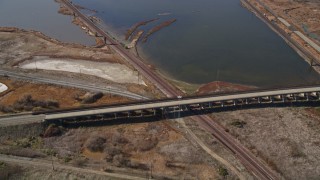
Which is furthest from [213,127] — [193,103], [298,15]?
[298,15]

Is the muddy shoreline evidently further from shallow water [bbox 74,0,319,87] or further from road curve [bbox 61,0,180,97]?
road curve [bbox 61,0,180,97]

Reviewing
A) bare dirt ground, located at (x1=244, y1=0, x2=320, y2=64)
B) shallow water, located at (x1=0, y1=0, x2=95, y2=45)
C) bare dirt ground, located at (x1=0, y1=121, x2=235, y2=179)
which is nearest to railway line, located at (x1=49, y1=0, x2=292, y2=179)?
bare dirt ground, located at (x1=0, y1=121, x2=235, y2=179)

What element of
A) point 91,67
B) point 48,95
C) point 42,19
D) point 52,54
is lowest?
point 48,95

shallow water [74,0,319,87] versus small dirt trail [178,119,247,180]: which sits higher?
shallow water [74,0,319,87]

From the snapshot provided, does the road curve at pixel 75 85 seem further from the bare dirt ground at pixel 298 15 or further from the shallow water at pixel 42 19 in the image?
the bare dirt ground at pixel 298 15

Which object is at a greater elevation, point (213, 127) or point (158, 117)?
point (158, 117)

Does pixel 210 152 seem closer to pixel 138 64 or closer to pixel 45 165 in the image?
pixel 45 165
